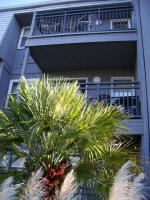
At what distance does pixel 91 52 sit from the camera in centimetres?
765

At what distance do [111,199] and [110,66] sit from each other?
270 inches

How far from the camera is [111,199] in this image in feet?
7.64

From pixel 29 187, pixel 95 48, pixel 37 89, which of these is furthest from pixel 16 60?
pixel 29 187

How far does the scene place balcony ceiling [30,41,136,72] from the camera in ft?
24.0

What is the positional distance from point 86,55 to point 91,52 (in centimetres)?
31

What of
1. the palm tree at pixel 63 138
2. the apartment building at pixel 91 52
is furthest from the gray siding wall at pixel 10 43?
the palm tree at pixel 63 138

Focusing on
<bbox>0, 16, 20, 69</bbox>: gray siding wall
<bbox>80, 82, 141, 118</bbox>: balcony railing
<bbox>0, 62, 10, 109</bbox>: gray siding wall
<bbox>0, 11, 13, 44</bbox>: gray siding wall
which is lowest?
<bbox>80, 82, 141, 118</bbox>: balcony railing

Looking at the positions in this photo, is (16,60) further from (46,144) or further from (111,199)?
(111,199)

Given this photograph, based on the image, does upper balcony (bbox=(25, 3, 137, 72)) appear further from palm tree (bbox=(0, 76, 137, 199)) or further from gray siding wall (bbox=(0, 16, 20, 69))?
palm tree (bbox=(0, 76, 137, 199))

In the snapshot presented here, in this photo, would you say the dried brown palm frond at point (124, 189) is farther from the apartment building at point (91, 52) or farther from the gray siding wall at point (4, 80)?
the gray siding wall at point (4, 80)

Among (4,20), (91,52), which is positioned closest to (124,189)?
(91,52)

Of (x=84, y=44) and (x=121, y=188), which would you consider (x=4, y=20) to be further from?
(x=121, y=188)

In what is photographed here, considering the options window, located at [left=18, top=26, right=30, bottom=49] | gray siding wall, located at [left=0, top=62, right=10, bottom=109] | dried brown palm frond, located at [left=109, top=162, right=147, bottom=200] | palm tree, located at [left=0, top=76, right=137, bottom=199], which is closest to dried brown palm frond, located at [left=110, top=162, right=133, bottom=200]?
dried brown palm frond, located at [left=109, top=162, right=147, bottom=200]

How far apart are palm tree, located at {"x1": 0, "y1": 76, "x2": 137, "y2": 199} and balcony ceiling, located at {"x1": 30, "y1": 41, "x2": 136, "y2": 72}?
410 cm
